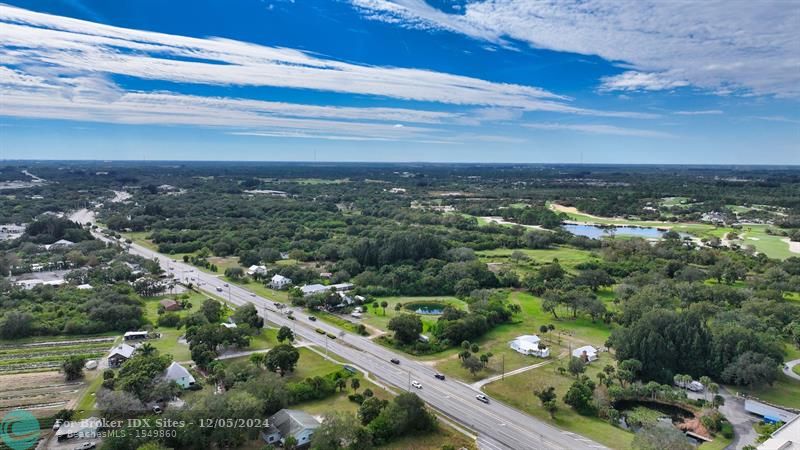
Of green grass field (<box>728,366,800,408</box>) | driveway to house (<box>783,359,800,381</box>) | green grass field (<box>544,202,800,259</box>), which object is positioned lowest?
green grass field (<box>728,366,800,408</box>)

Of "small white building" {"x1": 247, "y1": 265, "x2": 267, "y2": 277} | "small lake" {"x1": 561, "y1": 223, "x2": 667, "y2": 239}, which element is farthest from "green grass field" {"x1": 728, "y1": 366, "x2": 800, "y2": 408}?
"small lake" {"x1": 561, "y1": 223, "x2": 667, "y2": 239}

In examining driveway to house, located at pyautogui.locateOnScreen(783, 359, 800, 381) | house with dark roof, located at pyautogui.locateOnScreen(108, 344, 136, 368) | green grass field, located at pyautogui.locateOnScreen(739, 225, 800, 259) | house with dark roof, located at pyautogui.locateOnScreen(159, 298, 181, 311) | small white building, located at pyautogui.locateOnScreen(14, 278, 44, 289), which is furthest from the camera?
green grass field, located at pyautogui.locateOnScreen(739, 225, 800, 259)

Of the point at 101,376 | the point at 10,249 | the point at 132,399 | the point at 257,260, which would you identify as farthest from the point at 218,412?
the point at 10,249

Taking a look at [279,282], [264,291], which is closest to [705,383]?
[279,282]

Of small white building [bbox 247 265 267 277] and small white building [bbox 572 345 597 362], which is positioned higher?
small white building [bbox 572 345 597 362]

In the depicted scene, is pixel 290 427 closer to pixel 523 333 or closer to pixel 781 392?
pixel 523 333

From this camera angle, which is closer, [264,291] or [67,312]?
[67,312]

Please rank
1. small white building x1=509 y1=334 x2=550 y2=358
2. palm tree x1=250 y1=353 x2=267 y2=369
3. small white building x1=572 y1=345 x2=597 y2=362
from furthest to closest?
small white building x1=509 y1=334 x2=550 y2=358 → small white building x1=572 y1=345 x2=597 y2=362 → palm tree x1=250 y1=353 x2=267 y2=369

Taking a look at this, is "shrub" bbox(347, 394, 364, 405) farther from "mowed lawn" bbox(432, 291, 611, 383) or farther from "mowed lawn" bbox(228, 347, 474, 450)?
"mowed lawn" bbox(432, 291, 611, 383)
